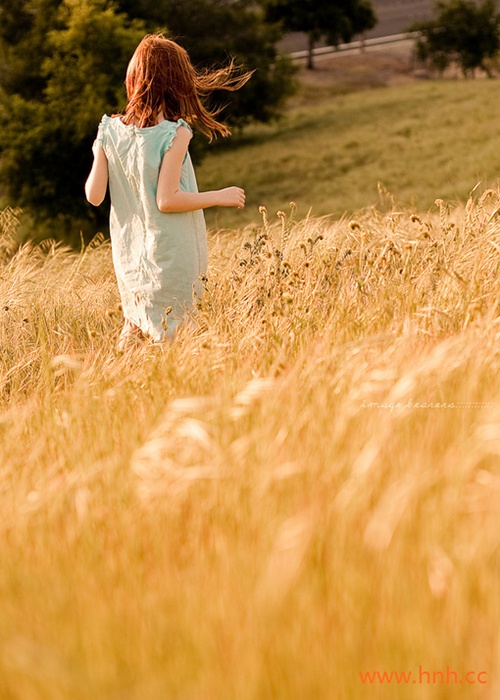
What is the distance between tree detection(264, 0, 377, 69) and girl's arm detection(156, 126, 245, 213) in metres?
30.8

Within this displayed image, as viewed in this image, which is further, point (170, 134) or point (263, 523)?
point (170, 134)

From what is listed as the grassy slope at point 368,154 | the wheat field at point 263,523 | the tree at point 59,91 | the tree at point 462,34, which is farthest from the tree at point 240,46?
the wheat field at point 263,523

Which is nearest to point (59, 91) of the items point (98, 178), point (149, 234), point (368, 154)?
point (368, 154)

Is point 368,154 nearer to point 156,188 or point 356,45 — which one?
point 156,188

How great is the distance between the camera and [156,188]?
12.9 ft

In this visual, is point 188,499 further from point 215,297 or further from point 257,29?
point 257,29

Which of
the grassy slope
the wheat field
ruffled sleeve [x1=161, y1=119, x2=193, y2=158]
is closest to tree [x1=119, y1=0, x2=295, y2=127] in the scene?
the grassy slope

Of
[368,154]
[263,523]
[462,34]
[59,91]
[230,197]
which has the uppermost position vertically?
[230,197]

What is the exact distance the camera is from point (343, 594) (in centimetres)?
154

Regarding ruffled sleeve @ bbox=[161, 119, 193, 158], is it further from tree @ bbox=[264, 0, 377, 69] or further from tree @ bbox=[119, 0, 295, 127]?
tree @ bbox=[264, 0, 377, 69]

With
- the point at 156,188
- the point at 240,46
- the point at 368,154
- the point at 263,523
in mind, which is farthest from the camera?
the point at 240,46

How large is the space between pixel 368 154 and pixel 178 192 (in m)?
18.0

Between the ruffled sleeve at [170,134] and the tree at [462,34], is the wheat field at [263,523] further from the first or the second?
the tree at [462,34]

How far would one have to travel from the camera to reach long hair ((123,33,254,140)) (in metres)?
3.84
